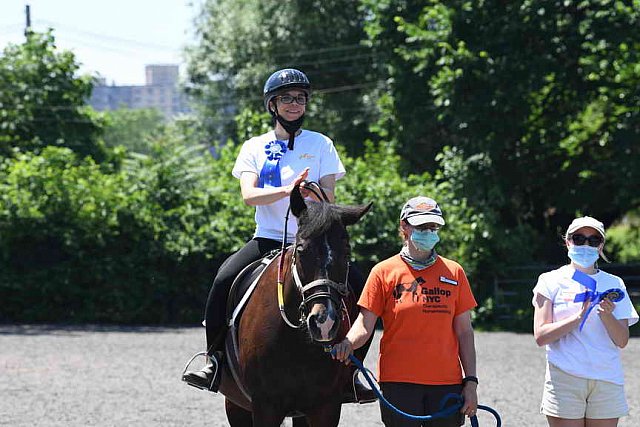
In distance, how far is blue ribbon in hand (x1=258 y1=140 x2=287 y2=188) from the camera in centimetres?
620

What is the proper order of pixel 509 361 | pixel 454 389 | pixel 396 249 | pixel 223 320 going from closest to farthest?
pixel 454 389
pixel 223 320
pixel 509 361
pixel 396 249

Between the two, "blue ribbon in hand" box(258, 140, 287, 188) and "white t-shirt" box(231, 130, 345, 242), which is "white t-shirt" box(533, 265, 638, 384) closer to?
"white t-shirt" box(231, 130, 345, 242)

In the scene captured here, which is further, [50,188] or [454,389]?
[50,188]

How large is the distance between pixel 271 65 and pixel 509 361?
76.9 ft

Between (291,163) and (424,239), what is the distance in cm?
133

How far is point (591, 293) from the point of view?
5.38 meters

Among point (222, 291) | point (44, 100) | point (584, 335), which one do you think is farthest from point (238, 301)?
point (44, 100)

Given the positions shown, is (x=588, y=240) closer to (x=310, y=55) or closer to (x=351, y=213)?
(x=351, y=213)

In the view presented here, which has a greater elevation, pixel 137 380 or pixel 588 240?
Answer: pixel 588 240

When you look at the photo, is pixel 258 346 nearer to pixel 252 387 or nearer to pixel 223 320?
pixel 252 387

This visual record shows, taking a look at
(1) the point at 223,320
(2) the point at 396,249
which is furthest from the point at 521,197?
(1) the point at 223,320

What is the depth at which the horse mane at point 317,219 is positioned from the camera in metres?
5.15

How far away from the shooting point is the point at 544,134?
2302cm

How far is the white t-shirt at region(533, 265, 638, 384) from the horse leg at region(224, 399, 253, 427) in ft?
7.47
